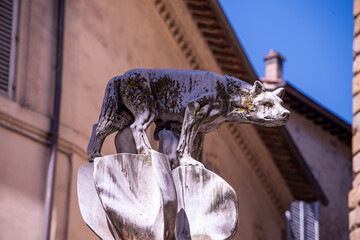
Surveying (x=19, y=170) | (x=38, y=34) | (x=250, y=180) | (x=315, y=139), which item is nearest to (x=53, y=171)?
(x=19, y=170)

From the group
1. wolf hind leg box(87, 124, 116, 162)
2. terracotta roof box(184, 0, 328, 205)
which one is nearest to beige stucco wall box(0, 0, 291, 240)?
terracotta roof box(184, 0, 328, 205)

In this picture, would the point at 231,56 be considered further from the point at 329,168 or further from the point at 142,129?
the point at 142,129

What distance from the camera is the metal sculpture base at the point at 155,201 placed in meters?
3.08

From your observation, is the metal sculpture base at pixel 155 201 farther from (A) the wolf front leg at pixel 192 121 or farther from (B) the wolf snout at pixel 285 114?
(B) the wolf snout at pixel 285 114

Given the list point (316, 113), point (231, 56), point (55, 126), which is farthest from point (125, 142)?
point (316, 113)

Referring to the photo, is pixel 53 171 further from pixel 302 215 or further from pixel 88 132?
pixel 302 215

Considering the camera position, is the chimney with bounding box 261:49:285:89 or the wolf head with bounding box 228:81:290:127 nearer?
the wolf head with bounding box 228:81:290:127

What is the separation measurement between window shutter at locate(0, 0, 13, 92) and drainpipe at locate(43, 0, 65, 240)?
24.6 inches

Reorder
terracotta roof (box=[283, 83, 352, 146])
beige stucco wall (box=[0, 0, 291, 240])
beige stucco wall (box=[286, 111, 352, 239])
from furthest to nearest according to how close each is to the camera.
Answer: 1. beige stucco wall (box=[286, 111, 352, 239])
2. terracotta roof (box=[283, 83, 352, 146])
3. beige stucco wall (box=[0, 0, 291, 240])

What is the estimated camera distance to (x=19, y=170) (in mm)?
8648

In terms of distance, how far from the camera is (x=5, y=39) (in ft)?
30.1

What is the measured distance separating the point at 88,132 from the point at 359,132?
11.0 ft

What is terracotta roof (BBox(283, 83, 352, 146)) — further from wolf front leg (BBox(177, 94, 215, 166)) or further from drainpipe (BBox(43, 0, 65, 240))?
wolf front leg (BBox(177, 94, 215, 166))

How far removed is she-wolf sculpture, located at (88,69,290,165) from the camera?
10.9 ft
